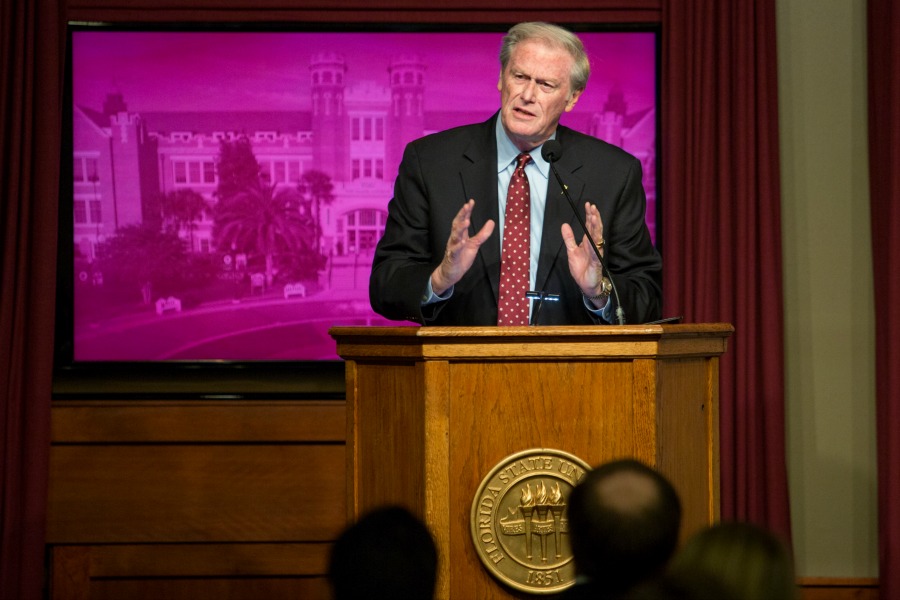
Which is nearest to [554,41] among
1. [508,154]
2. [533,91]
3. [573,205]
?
[533,91]

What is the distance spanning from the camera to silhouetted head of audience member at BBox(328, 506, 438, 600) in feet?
5.07

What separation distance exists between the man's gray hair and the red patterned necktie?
346 mm

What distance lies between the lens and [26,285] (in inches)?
185

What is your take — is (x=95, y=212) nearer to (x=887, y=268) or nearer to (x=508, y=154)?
(x=508, y=154)

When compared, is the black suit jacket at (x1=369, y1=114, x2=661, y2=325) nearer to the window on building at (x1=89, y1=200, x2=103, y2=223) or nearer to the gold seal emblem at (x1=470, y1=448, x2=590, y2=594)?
the gold seal emblem at (x1=470, y1=448, x2=590, y2=594)

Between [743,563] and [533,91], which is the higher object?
[533,91]

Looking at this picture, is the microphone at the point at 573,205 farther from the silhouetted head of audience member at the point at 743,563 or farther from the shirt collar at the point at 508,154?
the silhouetted head of audience member at the point at 743,563

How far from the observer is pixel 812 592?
483 cm

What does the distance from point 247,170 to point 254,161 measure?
47mm

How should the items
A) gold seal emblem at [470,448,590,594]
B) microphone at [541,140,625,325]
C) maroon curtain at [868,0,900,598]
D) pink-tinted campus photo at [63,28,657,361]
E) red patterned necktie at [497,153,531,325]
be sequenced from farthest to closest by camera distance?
pink-tinted campus photo at [63,28,657,361], maroon curtain at [868,0,900,598], red patterned necktie at [497,153,531,325], microphone at [541,140,625,325], gold seal emblem at [470,448,590,594]

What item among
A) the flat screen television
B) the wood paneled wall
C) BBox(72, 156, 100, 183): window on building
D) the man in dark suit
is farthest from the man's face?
BBox(72, 156, 100, 183): window on building

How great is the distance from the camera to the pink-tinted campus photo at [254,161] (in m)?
4.77

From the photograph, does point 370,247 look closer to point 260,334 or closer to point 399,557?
point 260,334

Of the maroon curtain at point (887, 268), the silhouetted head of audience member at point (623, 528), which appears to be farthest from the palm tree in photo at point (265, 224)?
the silhouetted head of audience member at point (623, 528)
